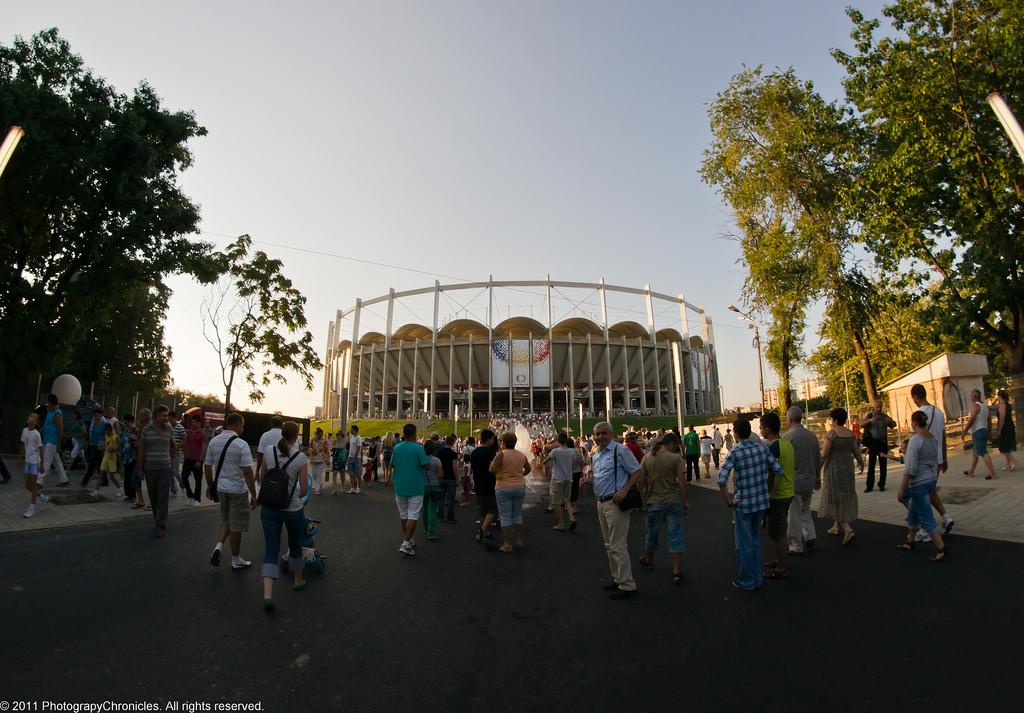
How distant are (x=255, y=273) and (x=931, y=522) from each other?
78.5ft

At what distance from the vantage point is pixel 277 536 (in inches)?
210

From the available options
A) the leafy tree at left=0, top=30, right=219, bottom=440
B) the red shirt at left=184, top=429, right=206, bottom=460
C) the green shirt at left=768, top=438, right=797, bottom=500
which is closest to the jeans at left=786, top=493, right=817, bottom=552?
the green shirt at left=768, top=438, right=797, bottom=500

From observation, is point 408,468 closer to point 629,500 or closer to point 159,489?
point 629,500

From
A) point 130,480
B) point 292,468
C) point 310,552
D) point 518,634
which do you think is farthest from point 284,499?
point 130,480

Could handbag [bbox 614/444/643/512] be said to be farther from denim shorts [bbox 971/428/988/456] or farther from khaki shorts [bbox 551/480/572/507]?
denim shorts [bbox 971/428/988/456]

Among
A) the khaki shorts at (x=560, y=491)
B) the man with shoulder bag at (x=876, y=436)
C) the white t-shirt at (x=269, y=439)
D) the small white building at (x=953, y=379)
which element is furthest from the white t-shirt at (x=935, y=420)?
the small white building at (x=953, y=379)

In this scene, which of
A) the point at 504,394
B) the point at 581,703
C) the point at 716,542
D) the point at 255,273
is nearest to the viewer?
the point at 581,703

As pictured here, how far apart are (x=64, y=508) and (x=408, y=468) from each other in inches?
318

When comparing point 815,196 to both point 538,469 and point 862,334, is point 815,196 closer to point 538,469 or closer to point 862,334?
point 862,334

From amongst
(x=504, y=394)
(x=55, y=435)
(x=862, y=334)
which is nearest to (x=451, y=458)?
(x=55, y=435)

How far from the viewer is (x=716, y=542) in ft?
26.7

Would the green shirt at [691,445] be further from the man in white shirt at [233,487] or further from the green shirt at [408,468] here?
the man in white shirt at [233,487]

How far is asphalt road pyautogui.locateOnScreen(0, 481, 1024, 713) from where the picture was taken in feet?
10.7

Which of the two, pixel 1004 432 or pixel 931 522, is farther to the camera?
pixel 1004 432
